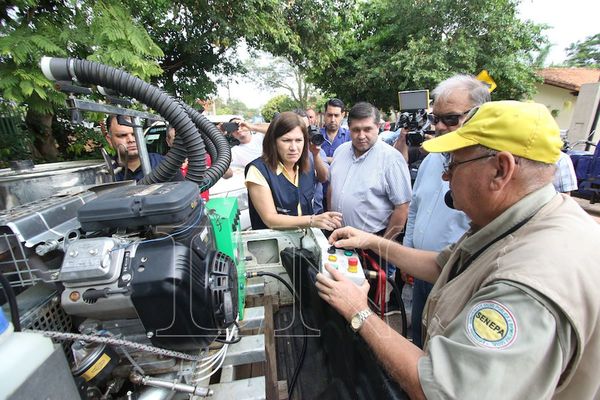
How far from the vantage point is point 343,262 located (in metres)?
1.24

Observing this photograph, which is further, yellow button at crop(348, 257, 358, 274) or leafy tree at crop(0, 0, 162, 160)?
leafy tree at crop(0, 0, 162, 160)

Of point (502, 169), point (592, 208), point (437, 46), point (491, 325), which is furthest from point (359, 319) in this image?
point (437, 46)

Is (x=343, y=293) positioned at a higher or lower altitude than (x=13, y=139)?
lower

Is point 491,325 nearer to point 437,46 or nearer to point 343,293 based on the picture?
point 343,293

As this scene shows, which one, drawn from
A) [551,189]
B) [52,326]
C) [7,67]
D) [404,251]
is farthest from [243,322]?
[7,67]

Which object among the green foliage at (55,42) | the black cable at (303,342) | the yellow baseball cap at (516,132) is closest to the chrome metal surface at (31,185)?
the black cable at (303,342)

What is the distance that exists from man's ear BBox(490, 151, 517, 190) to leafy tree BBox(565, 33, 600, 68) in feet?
162

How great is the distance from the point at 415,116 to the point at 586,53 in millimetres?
51428

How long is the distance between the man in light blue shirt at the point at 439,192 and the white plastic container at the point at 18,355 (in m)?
1.96

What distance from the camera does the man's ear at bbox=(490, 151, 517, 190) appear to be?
0.85 meters

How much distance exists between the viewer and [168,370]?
3.21ft

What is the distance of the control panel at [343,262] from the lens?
3.80ft

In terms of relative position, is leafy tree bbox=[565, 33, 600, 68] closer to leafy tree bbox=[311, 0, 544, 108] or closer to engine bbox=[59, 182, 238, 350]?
leafy tree bbox=[311, 0, 544, 108]

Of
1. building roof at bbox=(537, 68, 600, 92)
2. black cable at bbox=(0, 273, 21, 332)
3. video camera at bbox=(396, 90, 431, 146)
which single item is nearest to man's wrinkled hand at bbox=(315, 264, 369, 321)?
black cable at bbox=(0, 273, 21, 332)
